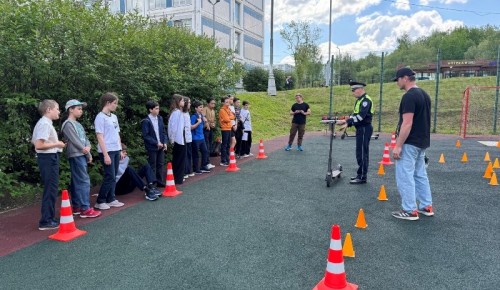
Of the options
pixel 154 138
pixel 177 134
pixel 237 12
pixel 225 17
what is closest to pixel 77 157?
pixel 154 138

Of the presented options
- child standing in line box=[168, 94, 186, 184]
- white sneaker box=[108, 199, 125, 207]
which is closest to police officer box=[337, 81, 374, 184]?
child standing in line box=[168, 94, 186, 184]

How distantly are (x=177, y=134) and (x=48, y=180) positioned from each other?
286cm

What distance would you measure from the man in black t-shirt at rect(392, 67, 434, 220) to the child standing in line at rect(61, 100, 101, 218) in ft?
15.0

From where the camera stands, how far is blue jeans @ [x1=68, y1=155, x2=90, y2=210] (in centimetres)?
527

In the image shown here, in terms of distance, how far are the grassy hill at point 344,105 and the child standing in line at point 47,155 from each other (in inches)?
470

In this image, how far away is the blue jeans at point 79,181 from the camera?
5.27m

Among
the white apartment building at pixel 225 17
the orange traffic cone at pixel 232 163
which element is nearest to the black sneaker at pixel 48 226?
the orange traffic cone at pixel 232 163

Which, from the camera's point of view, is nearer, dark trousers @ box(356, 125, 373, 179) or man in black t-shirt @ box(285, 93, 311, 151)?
dark trousers @ box(356, 125, 373, 179)

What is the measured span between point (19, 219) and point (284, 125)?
16.5 m

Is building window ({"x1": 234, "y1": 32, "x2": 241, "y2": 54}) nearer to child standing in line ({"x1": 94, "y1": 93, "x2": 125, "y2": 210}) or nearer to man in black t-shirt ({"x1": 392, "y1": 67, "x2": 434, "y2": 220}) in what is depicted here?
child standing in line ({"x1": 94, "y1": 93, "x2": 125, "y2": 210})

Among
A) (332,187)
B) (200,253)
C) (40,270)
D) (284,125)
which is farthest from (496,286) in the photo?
(284,125)

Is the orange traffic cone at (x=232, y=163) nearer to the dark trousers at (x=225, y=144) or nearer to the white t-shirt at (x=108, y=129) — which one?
the dark trousers at (x=225, y=144)

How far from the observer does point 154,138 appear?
22.4 ft

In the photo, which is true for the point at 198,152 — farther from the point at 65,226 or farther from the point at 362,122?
the point at 65,226
